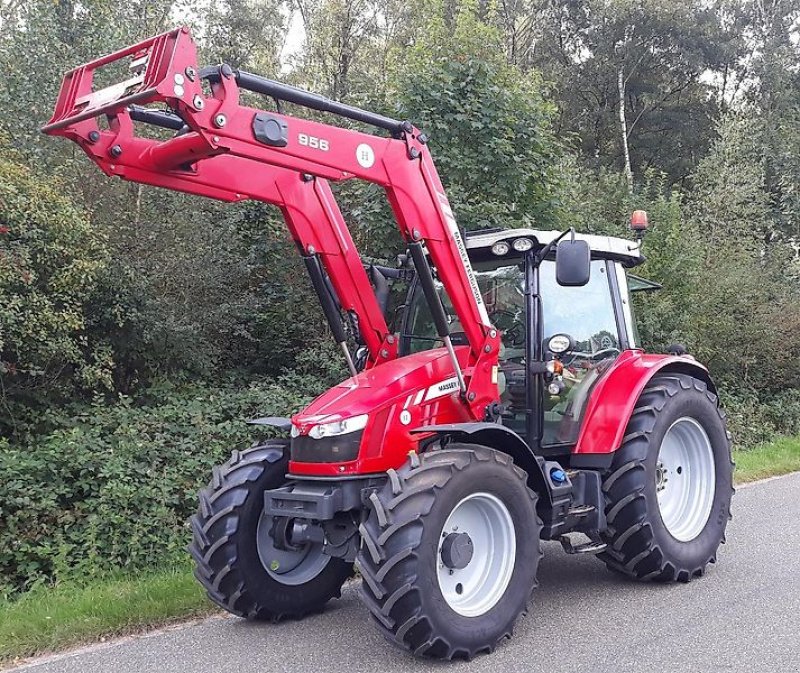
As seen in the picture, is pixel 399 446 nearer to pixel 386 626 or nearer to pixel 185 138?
pixel 386 626

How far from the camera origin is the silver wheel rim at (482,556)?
4164 millimetres

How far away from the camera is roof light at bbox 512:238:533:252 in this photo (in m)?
5.16

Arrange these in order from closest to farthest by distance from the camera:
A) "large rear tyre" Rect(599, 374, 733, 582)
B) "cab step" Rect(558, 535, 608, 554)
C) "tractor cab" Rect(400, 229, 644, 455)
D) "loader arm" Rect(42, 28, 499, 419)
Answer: "loader arm" Rect(42, 28, 499, 419) < "cab step" Rect(558, 535, 608, 554) < "large rear tyre" Rect(599, 374, 733, 582) < "tractor cab" Rect(400, 229, 644, 455)

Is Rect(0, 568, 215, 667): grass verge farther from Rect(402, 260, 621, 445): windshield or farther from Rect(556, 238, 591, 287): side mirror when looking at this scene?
Rect(556, 238, 591, 287): side mirror

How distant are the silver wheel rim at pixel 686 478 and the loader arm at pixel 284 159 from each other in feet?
5.72

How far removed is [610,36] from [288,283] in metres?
17.5

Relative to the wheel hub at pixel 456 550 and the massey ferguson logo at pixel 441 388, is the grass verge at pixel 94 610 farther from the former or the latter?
the massey ferguson logo at pixel 441 388

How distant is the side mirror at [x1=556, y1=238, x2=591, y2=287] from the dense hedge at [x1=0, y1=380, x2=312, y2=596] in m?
3.62

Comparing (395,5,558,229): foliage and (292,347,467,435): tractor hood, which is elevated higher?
(395,5,558,229): foliage

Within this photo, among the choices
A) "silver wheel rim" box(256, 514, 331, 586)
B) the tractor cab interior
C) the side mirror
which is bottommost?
"silver wheel rim" box(256, 514, 331, 586)

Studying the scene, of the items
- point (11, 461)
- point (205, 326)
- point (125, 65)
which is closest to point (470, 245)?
point (11, 461)

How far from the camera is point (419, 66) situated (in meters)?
9.21

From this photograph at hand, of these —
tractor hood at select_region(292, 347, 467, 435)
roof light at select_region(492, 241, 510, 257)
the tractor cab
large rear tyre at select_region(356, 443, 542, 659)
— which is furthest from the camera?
roof light at select_region(492, 241, 510, 257)

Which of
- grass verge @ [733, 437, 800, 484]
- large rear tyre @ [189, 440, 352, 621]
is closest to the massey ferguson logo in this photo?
large rear tyre @ [189, 440, 352, 621]
